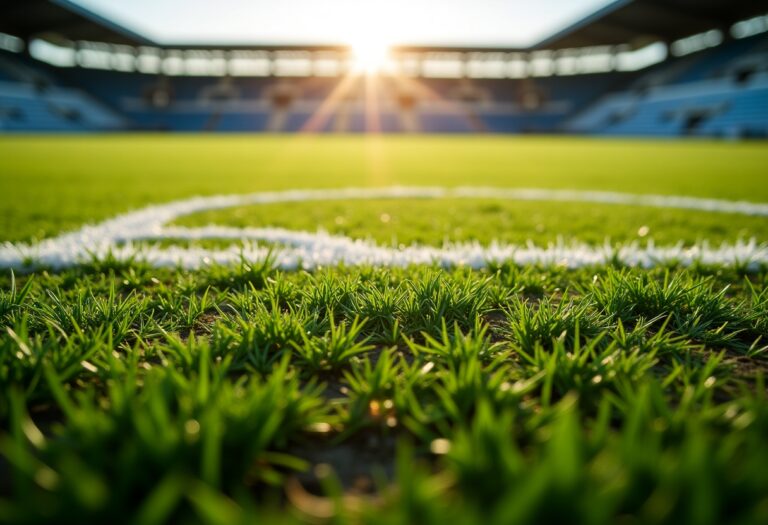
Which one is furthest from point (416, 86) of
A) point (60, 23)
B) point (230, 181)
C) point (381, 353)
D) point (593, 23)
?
point (381, 353)

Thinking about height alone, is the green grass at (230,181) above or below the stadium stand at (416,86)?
below

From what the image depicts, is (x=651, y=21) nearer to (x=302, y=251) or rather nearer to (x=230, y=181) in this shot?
(x=230, y=181)

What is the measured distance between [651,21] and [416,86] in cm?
2155

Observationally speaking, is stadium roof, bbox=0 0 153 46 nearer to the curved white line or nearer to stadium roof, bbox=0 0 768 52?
stadium roof, bbox=0 0 768 52

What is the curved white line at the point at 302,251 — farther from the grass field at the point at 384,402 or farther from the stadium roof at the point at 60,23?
the stadium roof at the point at 60,23

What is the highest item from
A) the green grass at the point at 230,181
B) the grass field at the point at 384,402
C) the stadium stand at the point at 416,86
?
the stadium stand at the point at 416,86

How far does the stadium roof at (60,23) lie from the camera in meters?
32.0

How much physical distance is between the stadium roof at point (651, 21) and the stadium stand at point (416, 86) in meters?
0.13

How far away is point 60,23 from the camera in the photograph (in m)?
35.7

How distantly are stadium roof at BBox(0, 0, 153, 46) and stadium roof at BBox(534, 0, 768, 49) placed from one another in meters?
34.5

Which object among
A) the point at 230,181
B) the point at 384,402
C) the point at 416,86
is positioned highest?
the point at 416,86

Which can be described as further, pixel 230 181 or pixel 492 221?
pixel 230 181

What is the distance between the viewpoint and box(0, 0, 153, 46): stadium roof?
105 ft

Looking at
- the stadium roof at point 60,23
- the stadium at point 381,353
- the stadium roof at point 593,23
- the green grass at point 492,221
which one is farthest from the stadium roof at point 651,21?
the stadium roof at point 60,23
